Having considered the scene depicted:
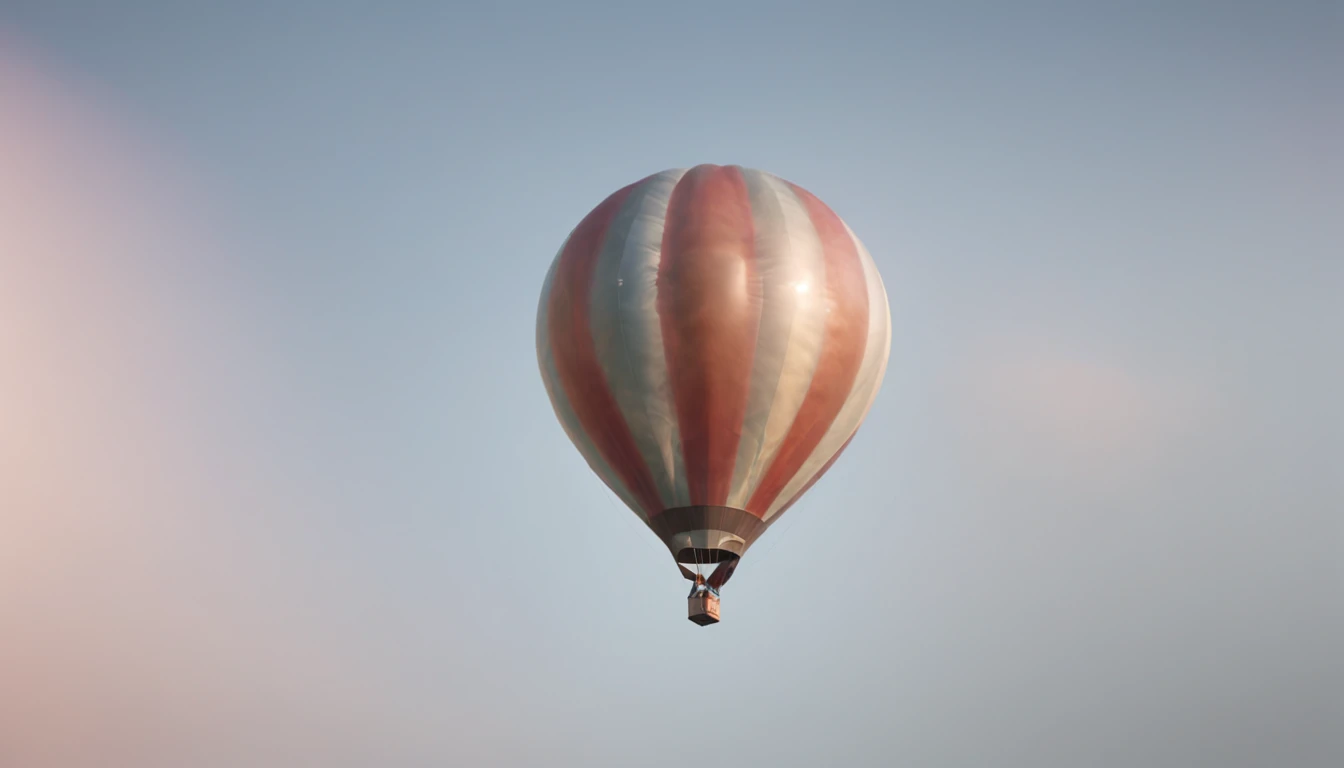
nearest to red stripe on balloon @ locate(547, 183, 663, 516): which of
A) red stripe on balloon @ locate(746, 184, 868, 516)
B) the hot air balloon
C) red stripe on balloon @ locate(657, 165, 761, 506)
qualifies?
the hot air balloon

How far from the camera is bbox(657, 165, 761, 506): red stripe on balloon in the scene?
68.9 ft

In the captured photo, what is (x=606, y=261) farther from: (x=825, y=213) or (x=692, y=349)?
(x=825, y=213)

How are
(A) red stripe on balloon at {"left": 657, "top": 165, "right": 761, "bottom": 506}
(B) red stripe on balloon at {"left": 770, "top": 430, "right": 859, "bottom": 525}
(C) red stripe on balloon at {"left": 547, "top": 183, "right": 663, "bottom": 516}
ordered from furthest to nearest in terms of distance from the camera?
1. (B) red stripe on balloon at {"left": 770, "top": 430, "right": 859, "bottom": 525}
2. (C) red stripe on balloon at {"left": 547, "top": 183, "right": 663, "bottom": 516}
3. (A) red stripe on balloon at {"left": 657, "top": 165, "right": 761, "bottom": 506}

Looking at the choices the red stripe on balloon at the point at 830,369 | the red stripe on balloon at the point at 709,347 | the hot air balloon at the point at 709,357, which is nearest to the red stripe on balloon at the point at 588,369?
the hot air balloon at the point at 709,357

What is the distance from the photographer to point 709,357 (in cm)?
2098

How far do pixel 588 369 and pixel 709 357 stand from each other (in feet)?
5.41

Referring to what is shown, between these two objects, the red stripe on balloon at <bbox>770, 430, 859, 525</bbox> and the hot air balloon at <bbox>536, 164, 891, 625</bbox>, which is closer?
the hot air balloon at <bbox>536, 164, 891, 625</bbox>

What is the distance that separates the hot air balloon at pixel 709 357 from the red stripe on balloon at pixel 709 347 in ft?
0.06

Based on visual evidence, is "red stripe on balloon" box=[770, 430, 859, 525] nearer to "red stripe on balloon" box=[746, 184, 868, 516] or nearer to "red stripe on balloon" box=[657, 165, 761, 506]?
"red stripe on balloon" box=[746, 184, 868, 516]

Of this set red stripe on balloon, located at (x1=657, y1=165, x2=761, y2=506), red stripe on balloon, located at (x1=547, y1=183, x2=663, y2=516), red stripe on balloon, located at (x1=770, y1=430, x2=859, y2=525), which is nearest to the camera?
red stripe on balloon, located at (x1=657, y1=165, x2=761, y2=506)

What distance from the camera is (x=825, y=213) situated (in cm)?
2269

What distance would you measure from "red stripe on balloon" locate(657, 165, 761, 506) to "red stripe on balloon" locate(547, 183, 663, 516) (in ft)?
2.51

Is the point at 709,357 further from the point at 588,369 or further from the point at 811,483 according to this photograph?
the point at 811,483

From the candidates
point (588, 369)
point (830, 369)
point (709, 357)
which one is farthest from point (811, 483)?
point (588, 369)
